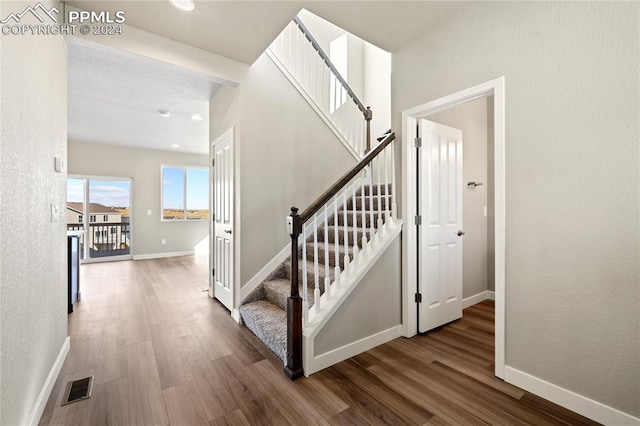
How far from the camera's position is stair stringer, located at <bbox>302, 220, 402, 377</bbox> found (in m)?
1.99

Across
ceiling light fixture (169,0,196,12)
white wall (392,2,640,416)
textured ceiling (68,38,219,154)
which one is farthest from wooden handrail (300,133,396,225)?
textured ceiling (68,38,219,154)

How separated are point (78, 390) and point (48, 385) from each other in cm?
17

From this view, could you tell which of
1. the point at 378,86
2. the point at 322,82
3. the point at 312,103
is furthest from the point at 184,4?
the point at 378,86

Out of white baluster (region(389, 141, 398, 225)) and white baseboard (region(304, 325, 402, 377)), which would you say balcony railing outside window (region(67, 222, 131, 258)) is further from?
white baluster (region(389, 141, 398, 225))

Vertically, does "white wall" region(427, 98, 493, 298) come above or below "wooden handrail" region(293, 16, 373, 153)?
below

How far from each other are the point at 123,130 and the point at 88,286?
2.96 metres

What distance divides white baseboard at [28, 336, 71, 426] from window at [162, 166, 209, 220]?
5340mm

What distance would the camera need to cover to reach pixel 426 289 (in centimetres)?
263

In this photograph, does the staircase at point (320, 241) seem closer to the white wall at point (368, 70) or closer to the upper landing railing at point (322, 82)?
the upper landing railing at point (322, 82)

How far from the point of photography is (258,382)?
1.90m

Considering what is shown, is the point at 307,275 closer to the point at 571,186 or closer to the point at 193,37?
the point at 571,186

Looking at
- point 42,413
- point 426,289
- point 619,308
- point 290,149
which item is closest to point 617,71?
point 619,308

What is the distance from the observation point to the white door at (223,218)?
10.2 feet

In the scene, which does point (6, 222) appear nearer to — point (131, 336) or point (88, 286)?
point (131, 336)
